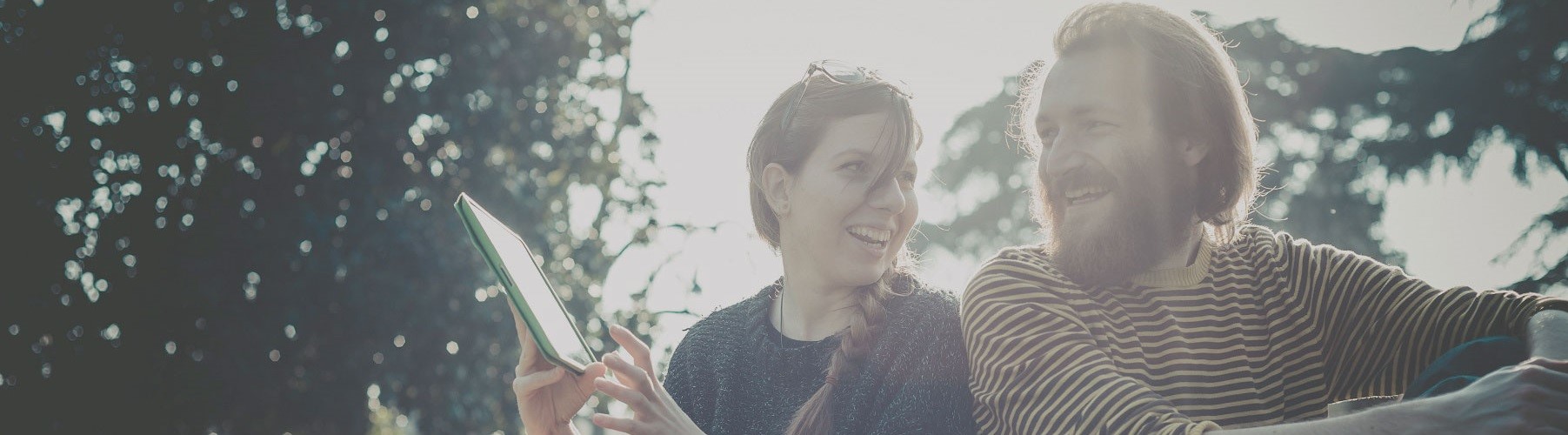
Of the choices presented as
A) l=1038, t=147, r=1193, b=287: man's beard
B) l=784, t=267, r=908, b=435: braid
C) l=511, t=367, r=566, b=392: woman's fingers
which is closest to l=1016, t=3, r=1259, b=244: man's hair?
Answer: l=1038, t=147, r=1193, b=287: man's beard

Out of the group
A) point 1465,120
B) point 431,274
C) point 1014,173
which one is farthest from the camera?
point 1014,173

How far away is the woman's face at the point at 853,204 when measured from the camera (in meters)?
3.18

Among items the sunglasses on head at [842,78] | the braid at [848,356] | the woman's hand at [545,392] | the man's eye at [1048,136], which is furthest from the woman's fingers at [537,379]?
the man's eye at [1048,136]

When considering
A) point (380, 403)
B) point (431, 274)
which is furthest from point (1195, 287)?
point (380, 403)

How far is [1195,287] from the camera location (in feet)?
8.91

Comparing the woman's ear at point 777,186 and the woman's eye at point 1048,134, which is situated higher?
the woman's eye at point 1048,134

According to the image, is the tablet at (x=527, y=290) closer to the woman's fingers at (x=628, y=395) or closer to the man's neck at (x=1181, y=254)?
the woman's fingers at (x=628, y=395)

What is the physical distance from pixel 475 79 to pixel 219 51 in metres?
1.53

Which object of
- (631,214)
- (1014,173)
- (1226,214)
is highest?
(1226,214)

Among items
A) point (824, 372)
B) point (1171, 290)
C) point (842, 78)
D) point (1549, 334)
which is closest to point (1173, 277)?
point (1171, 290)

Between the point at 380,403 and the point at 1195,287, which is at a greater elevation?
the point at 1195,287

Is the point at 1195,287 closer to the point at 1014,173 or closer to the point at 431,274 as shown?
the point at 431,274

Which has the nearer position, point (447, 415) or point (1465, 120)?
point (447, 415)

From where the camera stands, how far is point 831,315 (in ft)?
11.1
